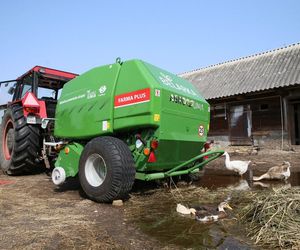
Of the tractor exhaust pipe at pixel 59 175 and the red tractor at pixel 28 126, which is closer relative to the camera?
the tractor exhaust pipe at pixel 59 175

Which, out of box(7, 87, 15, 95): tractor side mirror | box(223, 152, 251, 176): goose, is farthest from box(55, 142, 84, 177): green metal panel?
box(7, 87, 15, 95): tractor side mirror

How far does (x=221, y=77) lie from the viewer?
18812 mm

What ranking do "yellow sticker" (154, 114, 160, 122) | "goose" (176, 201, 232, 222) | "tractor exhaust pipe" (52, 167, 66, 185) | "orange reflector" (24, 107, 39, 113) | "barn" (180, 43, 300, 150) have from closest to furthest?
"goose" (176, 201, 232, 222) < "yellow sticker" (154, 114, 160, 122) < "tractor exhaust pipe" (52, 167, 66, 185) < "orange reflector" (24, 107, 39, 113) < "barn" (180, 43, 300, 150)

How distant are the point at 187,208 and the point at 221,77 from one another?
1543cm

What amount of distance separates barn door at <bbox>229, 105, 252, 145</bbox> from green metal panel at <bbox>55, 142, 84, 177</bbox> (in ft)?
38.7

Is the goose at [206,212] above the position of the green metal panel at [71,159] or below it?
below

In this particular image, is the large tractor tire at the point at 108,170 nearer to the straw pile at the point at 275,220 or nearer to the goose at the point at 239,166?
the straw pile at the point at 275,220

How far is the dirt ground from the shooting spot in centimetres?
305

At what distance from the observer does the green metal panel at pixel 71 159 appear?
552 centimetres

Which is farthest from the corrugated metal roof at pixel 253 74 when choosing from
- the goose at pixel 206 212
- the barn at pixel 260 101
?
the goose at pixel 206 212

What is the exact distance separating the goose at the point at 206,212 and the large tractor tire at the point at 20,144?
3936 mm

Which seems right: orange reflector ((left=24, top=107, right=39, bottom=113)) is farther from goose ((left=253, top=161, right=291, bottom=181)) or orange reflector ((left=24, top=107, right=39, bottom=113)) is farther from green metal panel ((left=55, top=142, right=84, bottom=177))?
goose ((left=253, top=161, right=291, bottom=181))

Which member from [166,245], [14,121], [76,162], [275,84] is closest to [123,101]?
[76,162]

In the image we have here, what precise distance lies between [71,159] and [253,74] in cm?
1324
